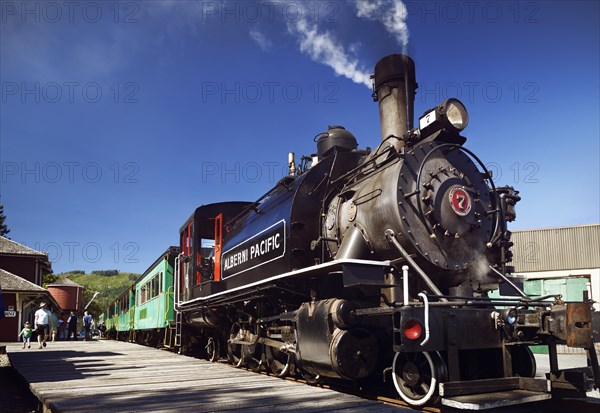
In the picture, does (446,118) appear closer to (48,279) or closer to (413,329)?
(413,329)

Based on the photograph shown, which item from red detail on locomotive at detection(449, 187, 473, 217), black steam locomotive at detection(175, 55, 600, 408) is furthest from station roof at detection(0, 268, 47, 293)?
red detail on locomotive at detection(449, 187, 473, 217)

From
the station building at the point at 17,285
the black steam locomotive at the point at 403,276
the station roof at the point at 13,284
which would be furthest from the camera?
the station building at the point at 17,285

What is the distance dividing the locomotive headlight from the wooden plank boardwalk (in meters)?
3.22

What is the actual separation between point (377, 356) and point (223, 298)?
3.89 m

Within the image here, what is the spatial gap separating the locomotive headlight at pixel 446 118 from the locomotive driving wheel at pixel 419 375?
2605 mm

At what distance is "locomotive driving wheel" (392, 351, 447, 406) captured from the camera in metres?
4.81

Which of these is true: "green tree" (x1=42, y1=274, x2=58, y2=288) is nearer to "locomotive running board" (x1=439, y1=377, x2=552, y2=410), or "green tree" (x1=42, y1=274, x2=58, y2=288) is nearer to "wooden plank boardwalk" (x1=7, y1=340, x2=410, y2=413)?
"wooden plank boardwalk" (x1=7, y1=340, x2=410, y2=413)

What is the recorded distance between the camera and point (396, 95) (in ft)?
21.5

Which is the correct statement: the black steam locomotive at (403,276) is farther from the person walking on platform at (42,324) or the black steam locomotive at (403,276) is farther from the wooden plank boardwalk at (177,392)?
the person walking on platform at (42,324)

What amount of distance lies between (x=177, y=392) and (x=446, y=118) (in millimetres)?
4150

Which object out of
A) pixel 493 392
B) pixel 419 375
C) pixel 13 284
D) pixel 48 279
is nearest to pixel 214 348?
pixel 419 375

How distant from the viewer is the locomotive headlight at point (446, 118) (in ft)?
19.3

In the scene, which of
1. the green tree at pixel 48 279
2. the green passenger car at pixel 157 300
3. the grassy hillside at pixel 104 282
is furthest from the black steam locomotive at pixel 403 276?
the grassy hillside at pixel 104 282

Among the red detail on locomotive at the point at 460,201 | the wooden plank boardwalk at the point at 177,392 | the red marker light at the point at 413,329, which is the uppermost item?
the red detail on locomotive at the point at 460,201
